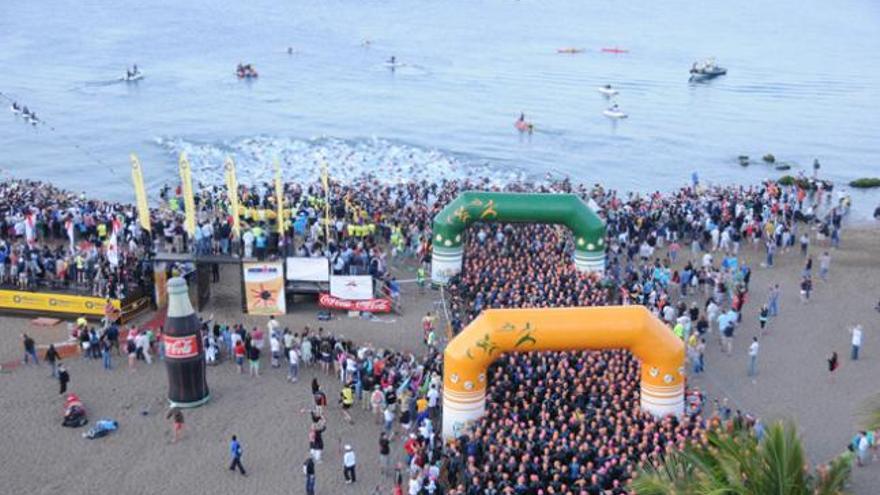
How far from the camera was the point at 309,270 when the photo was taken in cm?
3075

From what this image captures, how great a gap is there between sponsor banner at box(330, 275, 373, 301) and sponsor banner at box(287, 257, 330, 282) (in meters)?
0.38

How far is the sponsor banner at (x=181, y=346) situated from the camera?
24203mm

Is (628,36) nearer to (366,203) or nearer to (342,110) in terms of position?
(342,110)

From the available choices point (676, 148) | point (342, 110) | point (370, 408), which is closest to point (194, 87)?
point (342, 110)

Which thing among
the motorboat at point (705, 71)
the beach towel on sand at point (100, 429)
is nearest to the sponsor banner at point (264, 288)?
the beach towel on sand at point (100, 429)

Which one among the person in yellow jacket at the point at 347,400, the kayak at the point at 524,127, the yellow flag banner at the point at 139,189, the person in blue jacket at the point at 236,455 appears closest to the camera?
the person in blue jacket at the point at 236,455

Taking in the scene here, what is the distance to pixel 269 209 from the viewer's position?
127ft

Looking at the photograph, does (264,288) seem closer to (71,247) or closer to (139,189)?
(139,189)

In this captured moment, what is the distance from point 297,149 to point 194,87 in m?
25.7

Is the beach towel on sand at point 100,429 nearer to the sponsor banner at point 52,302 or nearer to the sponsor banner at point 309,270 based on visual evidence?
the sponsor banner at point 52,302

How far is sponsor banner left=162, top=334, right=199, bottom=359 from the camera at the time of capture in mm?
24203

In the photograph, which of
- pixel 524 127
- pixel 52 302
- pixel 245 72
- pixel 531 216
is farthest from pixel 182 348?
pixel 245 72

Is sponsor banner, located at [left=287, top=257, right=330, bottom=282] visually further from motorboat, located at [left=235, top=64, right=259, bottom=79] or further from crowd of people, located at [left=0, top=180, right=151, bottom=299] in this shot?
motorboat, located at [left=235, top=64, right=259, bottom=79]

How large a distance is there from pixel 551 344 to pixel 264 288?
11167 millimetres
